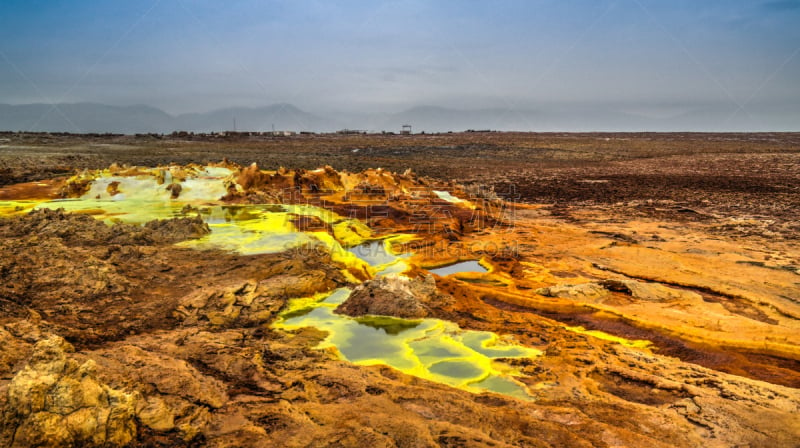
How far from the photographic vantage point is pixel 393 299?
737 centimetres

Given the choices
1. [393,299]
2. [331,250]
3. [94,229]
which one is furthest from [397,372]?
[94,229]

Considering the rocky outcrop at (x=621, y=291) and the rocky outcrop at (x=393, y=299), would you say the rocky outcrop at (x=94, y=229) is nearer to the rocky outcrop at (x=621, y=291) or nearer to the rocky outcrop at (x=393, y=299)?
the rocky outcrop at (x=393, y=299)

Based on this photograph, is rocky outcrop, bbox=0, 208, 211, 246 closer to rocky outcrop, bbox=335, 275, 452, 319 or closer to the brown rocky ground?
the brown rocky ground

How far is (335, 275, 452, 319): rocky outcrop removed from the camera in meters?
7.24

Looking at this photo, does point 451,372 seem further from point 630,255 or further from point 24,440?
point 630,255

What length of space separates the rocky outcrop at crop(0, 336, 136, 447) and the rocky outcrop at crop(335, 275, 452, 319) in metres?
4.12

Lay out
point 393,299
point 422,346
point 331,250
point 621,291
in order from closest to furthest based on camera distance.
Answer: point 422,346 < point 393,299 < point 621,291 < point 331,250

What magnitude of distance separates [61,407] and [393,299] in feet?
15.7

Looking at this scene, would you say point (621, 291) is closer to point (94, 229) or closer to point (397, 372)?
point (397, 372)

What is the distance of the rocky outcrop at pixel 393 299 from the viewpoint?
23.8 feet

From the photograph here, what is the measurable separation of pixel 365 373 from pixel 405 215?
34.5 ft

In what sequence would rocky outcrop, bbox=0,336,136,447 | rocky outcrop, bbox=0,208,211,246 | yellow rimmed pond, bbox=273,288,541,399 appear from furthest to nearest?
rocky outcrop, bbox=0,208,211,246 < yellow rimmed pond, bbox=273,288,541,399 < rocky outcrop, bbox=0,336,136,447

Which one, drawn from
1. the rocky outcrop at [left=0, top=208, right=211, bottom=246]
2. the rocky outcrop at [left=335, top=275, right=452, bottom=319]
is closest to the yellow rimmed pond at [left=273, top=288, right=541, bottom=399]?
the rocky outcrop at [left=335, top=275, right=452, bottom=319]

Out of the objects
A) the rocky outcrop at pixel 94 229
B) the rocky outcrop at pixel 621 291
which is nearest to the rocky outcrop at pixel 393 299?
the rocky outcrop at pixel 621 291
